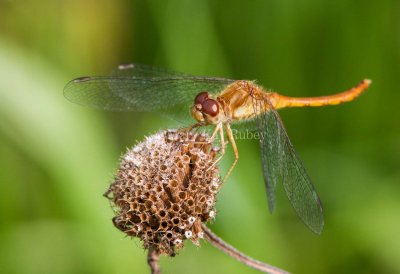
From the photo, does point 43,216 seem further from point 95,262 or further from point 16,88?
point 16,88

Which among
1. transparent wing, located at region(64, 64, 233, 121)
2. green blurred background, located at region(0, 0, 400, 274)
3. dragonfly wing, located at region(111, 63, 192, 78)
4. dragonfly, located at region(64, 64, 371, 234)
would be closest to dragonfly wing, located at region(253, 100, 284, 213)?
dragonfly, located at region(64, 64, 371, 234)

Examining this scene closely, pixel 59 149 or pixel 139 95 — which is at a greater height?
pixel 139 95

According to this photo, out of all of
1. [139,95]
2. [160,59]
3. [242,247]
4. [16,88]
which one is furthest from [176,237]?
[160,59]

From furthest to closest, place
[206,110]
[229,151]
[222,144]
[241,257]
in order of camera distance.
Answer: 1. [229,151]
2. [206,110]
3. [222,144]
4. [241,257]

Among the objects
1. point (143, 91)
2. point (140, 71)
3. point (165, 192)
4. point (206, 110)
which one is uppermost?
point (140, 71)

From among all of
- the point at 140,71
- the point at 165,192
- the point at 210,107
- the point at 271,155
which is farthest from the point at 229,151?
the point at 165,192

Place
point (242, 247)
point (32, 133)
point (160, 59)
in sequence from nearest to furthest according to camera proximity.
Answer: point (242, 247), point (32, 133), point (160, 59)

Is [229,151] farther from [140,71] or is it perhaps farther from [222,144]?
[222,144]
